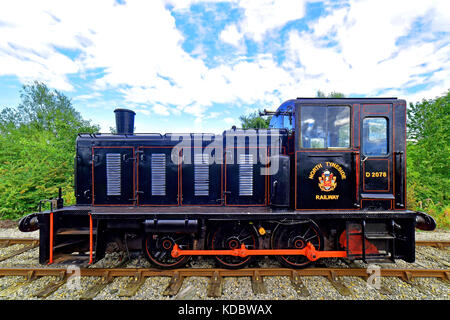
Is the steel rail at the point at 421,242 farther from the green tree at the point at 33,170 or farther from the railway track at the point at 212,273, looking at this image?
the green tree at the point at 33,170

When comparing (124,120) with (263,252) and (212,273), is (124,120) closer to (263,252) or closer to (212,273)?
(212,273)

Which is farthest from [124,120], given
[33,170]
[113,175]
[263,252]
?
[33,170]

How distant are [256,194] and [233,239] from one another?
1.08m

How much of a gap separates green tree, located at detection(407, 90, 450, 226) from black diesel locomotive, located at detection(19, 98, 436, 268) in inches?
309

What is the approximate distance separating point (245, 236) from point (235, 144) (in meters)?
2.05

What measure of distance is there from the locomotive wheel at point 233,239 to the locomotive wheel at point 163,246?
22.8 inches

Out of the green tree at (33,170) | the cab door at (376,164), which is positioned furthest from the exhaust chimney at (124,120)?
the green tree at (33,170)

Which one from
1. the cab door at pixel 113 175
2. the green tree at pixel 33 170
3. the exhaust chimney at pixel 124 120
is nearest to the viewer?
the cab door at pixel 113 175

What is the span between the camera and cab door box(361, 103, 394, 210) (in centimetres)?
368

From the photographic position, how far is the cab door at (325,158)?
3686mm

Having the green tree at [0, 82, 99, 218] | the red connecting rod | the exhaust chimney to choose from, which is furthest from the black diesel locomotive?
the green tree at [0, 82, 99, 218]

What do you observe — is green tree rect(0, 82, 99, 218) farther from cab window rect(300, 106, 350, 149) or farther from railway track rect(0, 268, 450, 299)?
cab window rect(300, 106, 350, 149)

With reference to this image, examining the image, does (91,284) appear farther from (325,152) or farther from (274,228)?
(325,152)

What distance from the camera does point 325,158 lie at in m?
3.69
